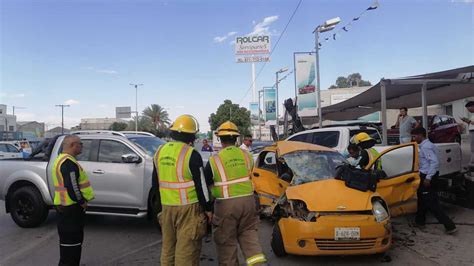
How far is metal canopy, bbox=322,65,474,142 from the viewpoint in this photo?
8.77m

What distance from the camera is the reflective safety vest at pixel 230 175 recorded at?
4.11 meters

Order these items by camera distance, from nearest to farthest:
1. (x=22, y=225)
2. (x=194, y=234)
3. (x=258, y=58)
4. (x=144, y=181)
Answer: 1. (x=194, y=234)
2. (x=144, y=181)
3. (x=22, y=225)
4. (x=258, y=58)

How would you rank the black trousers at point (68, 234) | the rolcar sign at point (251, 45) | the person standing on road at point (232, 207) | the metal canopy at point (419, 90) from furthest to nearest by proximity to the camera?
the rolcar sign at point (251, 45) → the metal canopy at point (419, 90) → the black trousers at point (68, 234) → the person standing on road at point (232, 207)

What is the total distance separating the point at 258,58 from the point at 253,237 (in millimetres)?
40231

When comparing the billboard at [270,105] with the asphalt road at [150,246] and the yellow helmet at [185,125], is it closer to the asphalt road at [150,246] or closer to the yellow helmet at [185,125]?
the asphalt road at [150,246]

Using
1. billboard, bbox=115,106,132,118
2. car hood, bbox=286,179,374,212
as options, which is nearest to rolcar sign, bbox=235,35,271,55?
billboard, bbox=115,106,132,118

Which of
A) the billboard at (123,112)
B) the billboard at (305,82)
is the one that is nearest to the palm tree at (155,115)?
the billboard at (123,112)

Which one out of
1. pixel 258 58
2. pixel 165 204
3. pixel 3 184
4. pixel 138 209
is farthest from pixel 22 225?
pixel 258 58

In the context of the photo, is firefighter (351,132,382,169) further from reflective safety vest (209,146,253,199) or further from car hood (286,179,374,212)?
reflective safety vest (209,146,253,199)

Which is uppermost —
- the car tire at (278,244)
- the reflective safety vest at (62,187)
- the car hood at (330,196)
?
the reflective safety vest at (62,187)

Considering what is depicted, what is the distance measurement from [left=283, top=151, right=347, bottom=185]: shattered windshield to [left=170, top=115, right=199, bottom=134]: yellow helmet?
252cm

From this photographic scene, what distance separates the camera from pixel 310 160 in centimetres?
645

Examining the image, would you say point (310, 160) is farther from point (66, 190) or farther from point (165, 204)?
point (66, 190)

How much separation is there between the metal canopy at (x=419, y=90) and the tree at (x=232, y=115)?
45891 millimetres
